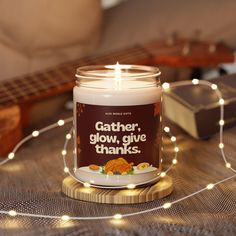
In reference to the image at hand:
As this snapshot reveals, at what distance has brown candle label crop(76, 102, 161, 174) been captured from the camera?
65 cm

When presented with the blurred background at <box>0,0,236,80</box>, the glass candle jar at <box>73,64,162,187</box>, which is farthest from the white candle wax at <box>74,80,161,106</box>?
the blurred background at <box>0,0,236,80</box>

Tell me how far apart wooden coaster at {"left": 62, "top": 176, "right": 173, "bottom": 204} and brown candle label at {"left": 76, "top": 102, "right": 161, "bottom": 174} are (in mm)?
24

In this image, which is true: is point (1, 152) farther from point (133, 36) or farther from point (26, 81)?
point (133, 36)

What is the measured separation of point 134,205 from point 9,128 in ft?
1.18

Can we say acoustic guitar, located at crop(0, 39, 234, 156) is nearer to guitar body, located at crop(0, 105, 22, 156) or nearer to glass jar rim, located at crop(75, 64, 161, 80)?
guitar body, located at crop(0, 105, 22, 156)

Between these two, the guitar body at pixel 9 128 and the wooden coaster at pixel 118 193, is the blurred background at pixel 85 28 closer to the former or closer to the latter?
the guitar body at pixel 9 128

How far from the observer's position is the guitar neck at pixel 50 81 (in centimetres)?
106

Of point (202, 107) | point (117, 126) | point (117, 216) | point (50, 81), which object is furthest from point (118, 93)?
point (50, 81)

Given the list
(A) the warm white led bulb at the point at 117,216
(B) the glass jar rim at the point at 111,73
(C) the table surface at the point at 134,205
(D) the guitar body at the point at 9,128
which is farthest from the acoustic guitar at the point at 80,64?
(A) the warm white led bulb at the point at 117,216

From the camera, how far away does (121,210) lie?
2.08ft

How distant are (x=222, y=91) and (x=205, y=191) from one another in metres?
0.28

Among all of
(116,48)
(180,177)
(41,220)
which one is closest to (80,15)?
(116,48)

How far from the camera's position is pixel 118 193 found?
0.66 m

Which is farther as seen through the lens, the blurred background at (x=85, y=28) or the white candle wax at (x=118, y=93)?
the blurred background at (x=85, y=28)
